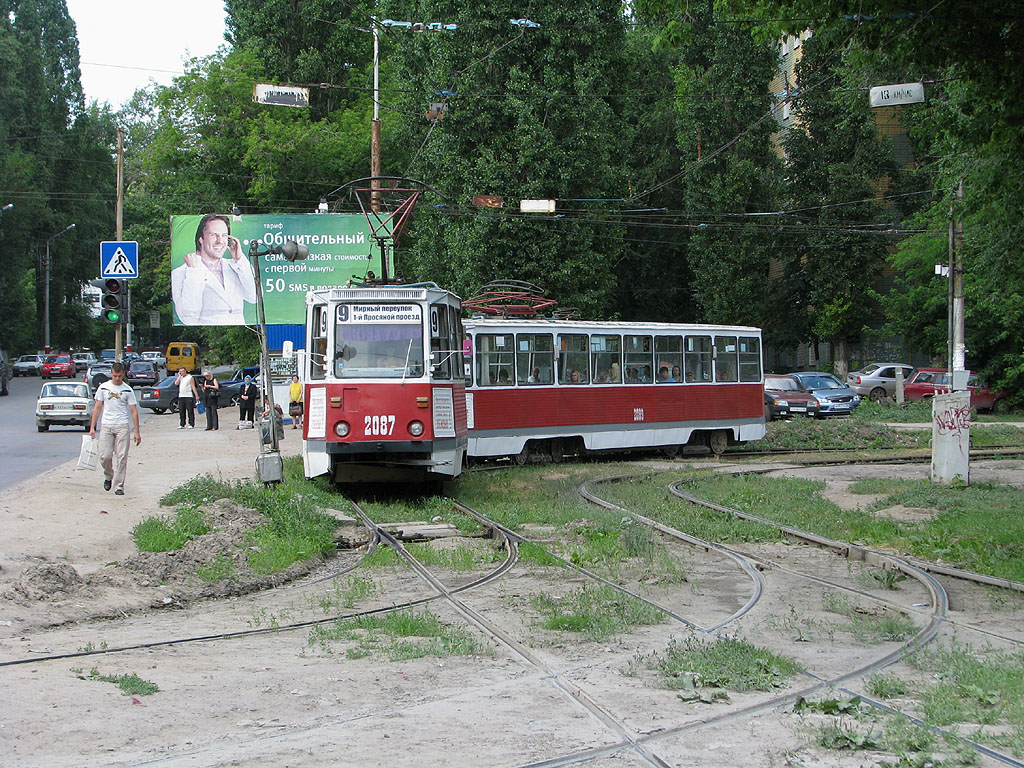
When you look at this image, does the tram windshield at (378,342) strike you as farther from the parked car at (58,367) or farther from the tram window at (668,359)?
the parked car at (58,367)

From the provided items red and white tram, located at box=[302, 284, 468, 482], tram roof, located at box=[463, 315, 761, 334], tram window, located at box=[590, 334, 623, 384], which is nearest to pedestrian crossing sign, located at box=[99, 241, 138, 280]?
red and white tram, located at box=[302, 284, 468, 482]

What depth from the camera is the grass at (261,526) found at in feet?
35.8

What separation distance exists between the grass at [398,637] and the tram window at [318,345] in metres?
7.88

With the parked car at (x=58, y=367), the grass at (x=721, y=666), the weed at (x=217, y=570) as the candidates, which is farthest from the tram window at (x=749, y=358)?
the parked car at (x=58, y=367)

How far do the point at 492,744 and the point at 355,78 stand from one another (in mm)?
45296

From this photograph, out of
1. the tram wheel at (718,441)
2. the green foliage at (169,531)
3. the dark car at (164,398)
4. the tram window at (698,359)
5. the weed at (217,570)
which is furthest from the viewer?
the dark car at (164,398)

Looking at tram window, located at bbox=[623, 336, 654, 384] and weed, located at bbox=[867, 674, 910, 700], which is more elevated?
tram window, located at bbox=[623, 336, 654, 384]

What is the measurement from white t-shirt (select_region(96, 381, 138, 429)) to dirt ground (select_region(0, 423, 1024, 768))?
3.35m

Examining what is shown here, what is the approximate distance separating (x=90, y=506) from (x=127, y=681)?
8.07 m

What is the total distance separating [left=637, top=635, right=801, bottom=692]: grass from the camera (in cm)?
635

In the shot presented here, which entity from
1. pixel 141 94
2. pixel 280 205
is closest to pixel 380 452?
pixel 280 205

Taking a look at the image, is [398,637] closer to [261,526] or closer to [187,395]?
[261,526]

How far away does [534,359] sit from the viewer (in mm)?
21938

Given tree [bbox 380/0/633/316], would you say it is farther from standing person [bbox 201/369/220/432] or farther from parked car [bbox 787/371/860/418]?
parked car [bbox 787/371/860/418]
